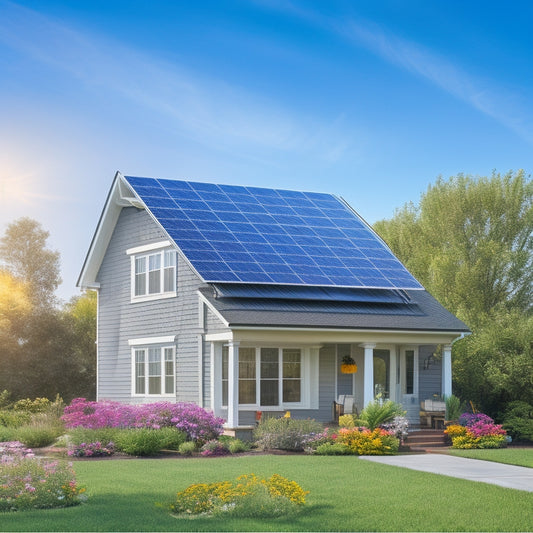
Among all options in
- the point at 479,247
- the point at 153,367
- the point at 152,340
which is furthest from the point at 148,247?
the point at 479,247

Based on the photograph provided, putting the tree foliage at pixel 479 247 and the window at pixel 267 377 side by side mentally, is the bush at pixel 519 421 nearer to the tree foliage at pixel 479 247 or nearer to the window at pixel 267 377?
the tree foliage at pixel 479 247

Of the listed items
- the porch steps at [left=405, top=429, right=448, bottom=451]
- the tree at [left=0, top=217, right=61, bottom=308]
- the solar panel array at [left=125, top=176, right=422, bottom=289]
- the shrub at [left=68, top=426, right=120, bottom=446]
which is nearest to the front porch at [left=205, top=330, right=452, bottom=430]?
the porch steps at [left=405, top=429, right=448, bottom=451]

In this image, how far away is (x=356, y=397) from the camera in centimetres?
2445

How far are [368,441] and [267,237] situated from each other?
26.0ft

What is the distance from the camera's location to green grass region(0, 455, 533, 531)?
10.4 metres

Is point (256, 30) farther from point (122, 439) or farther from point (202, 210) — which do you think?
point (122, 439)

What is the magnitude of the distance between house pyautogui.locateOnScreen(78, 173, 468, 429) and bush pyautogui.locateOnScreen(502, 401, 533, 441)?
6.72 ft

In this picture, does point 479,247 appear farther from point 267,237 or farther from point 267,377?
point 267,377

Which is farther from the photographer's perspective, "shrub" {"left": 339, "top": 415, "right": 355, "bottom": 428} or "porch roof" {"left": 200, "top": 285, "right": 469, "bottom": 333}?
"porch roof" {"left": 200, "top": 285, "right": 469, "bottom": 333}

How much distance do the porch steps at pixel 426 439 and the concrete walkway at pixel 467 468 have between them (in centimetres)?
211

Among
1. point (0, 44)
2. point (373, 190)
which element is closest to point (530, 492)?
point (0, 44)

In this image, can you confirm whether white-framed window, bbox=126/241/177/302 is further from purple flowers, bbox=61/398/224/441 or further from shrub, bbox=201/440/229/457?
shrub, bbox=201/440/229/457

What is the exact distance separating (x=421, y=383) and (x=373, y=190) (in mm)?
10930

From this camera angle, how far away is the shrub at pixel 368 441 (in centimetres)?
1952
